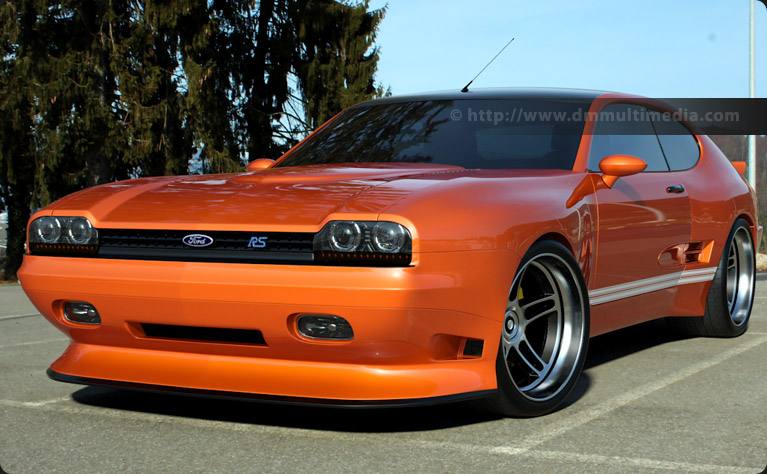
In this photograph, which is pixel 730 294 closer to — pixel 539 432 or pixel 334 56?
pixel 539 432

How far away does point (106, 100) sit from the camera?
72.9ft

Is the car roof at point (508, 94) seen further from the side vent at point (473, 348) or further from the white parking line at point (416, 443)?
the white parking line at point (416, 443)

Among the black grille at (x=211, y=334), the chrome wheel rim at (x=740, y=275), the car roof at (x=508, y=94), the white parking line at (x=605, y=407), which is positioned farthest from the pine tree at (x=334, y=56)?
the black grille at (x=211, y=334)

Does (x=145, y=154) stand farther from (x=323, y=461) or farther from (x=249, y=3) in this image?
(x=323, y=461)

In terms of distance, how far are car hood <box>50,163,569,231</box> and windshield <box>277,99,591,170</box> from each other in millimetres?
244

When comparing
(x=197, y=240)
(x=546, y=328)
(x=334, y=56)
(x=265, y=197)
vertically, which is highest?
(x=334, y=56)

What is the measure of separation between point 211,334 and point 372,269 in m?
0.73

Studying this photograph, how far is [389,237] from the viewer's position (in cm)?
334

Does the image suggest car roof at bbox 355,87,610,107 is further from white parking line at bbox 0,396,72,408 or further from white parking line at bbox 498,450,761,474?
white parking line at bbox 0,396,72,408

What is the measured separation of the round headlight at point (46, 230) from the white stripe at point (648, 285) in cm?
237

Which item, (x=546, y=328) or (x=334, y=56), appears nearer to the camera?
(x=546, y=328)

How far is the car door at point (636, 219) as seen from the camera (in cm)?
452

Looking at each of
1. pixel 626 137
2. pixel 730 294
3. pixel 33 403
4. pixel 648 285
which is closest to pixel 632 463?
pixel 648 285

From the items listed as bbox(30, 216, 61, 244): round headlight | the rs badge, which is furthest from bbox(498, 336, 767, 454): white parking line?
bbox(30, 216, 61, 244): round headlight
